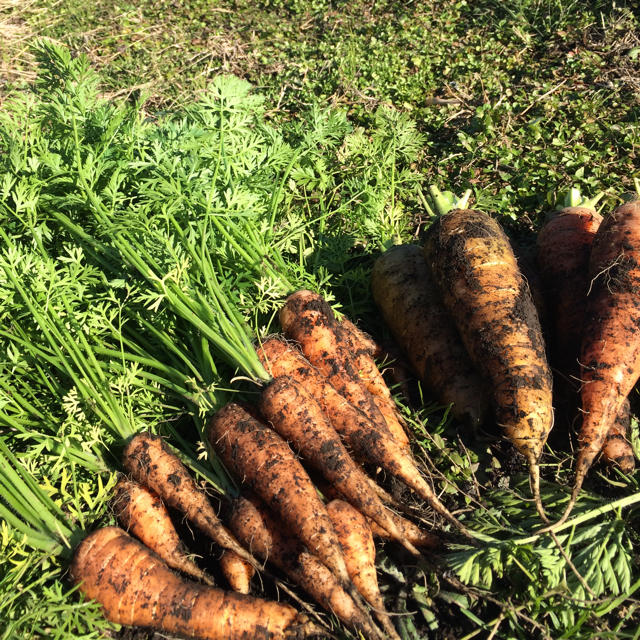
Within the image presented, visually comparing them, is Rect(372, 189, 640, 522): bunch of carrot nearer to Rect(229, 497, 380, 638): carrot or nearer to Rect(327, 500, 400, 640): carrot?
Rect(327, 500, 400, 640): carrot

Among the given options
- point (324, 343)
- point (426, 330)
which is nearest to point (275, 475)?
point (324, 343)

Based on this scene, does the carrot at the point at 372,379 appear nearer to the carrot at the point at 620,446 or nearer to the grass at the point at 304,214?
the grass at the point at 304,214

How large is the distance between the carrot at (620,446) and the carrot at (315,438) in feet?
3.81

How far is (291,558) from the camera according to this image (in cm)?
270

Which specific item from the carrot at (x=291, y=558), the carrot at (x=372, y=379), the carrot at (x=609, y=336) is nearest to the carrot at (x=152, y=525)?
the carrot at (x=291, y=558)

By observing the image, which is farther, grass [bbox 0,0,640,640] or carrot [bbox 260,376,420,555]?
carrot [bbox 260,376,420,555]

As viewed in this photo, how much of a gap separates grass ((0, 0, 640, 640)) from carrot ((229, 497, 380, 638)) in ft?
Result: 0.79

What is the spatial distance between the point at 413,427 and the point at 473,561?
0.91 m

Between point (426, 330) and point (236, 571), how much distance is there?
1690 mm

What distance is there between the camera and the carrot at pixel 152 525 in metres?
2.78

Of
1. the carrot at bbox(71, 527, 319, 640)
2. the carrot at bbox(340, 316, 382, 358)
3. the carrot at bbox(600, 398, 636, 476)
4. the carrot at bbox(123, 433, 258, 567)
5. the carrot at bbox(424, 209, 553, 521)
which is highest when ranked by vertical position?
the carrot at bbox(424, 209, 553, 521)

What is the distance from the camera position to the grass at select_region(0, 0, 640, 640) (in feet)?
8.39

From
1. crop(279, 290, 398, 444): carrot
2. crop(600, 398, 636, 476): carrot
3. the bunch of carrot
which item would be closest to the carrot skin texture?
crop(279, 290, 398, 444): carrot

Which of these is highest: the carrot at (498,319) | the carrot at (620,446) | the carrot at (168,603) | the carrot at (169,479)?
the carrot at (498,319)
